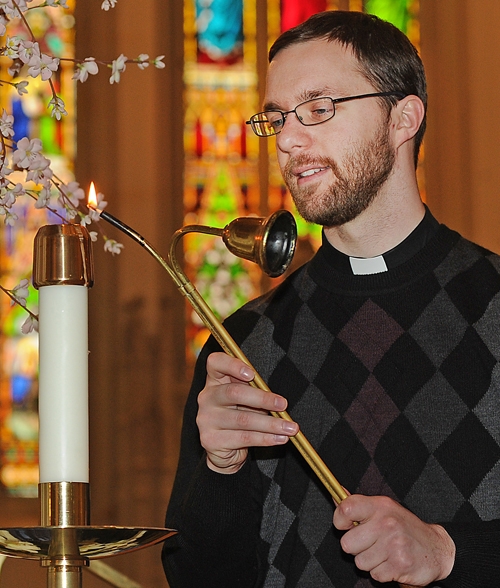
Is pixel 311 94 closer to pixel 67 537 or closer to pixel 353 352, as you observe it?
pixel 353 352

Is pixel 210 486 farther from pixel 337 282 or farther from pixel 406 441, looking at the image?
pixel 337 282

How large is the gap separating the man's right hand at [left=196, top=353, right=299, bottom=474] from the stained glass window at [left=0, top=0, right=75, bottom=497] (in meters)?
2.85

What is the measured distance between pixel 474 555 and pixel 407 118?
3.17ft

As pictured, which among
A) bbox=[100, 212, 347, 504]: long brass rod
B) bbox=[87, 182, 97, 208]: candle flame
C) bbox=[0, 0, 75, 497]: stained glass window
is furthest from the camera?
bbox=[0, 0, 75, 497]: stained glass window

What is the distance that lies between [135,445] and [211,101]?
5.31ft

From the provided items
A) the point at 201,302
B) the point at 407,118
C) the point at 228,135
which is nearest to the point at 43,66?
the point at 201,302

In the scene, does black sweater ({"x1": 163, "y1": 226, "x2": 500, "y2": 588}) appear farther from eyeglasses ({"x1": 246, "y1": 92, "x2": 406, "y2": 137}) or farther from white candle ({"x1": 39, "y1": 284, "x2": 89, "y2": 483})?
white candle ({"x1": 39, "y1": 284, "x2": 89, "y2": 483})

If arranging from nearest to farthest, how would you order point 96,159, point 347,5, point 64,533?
1. point 64,533
2. point 96,159
3. point 347,5

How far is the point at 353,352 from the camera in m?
2.14

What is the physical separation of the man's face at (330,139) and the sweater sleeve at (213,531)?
1.72ft

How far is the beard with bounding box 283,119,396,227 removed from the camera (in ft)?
6.70

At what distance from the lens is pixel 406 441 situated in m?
2.02

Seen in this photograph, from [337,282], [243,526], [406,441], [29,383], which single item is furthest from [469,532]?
[29,383]

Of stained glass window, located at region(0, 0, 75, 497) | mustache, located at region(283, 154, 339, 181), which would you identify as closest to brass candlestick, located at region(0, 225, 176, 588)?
mustache, located at region(283, 154, 339, 181)
